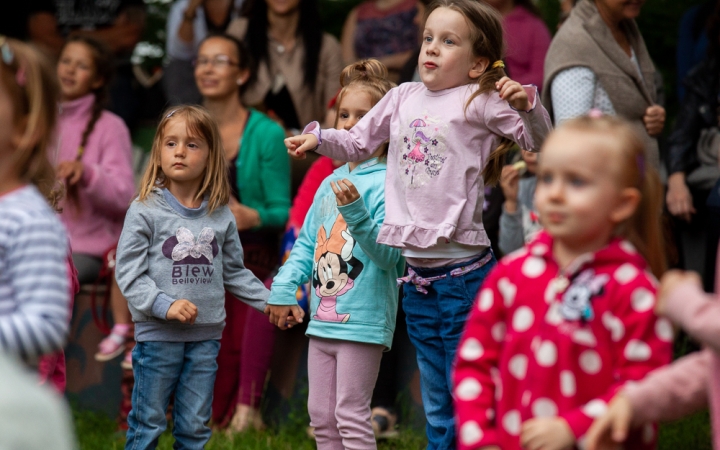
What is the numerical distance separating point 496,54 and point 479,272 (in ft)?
2.68

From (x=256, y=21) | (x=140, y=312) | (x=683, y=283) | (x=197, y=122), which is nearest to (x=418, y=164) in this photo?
(x=197, y=122)

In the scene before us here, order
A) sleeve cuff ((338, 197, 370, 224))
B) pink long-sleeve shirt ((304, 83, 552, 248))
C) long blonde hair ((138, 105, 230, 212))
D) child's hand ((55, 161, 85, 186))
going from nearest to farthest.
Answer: pink long-sleeve shirt ((304, 83, 552, 248)) → sleeve cuff ((338, 197, 370, 224)) → long blonde hair ((138, 105, 230, 212)) → child's hand ((55, 161, 85, 186))

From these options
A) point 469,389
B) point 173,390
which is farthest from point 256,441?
point 469,389

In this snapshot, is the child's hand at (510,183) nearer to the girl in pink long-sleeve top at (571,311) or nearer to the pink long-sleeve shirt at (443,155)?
the pink long-sleeve shirt at (443,155)

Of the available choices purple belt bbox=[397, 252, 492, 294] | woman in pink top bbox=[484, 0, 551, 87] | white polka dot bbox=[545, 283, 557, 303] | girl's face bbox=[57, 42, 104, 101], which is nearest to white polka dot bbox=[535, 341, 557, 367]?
white polka dot bbox=[545, 283, 557, 303]

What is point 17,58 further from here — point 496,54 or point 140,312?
point 496,54

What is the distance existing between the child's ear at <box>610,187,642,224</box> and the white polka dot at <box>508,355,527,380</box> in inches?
16.3

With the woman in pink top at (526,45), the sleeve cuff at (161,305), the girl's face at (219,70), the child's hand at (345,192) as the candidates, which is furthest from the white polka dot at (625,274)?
the girl's face at (219,70)

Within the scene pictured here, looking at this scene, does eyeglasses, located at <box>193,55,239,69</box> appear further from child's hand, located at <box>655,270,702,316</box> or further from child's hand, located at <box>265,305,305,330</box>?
child's hand, located at <box>655,270,702,316</box>

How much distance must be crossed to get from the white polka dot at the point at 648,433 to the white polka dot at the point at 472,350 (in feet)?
1.44

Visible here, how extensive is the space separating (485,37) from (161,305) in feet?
5.18

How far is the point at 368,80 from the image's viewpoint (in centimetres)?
427

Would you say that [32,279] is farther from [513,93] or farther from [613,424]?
[513,93]

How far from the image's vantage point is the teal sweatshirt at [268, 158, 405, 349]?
3924 mm
